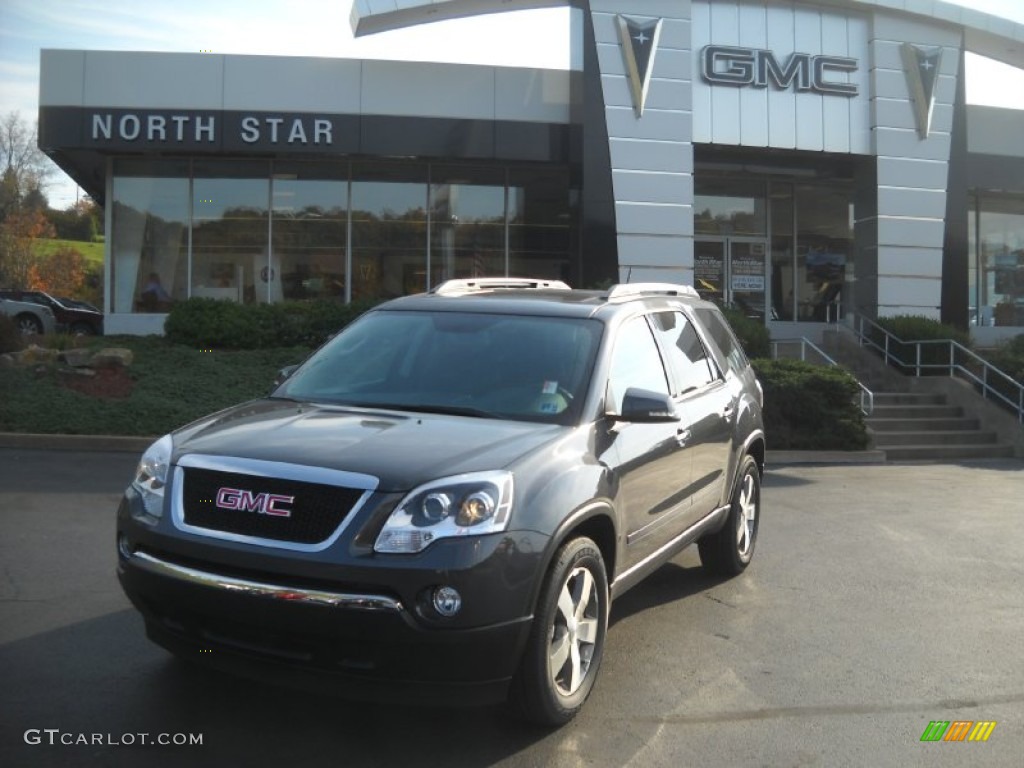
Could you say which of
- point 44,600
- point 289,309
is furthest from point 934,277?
point 44,600

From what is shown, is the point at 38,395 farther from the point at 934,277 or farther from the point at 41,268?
the point at 41,268

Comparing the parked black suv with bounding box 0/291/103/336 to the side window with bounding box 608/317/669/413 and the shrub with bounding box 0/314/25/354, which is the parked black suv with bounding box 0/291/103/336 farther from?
the side window with bounding box 608/317/669/413

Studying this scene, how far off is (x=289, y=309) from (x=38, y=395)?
507 centimetres

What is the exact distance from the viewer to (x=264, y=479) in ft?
12.5

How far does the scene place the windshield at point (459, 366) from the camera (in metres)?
4.66

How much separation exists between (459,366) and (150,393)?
9.47 metres

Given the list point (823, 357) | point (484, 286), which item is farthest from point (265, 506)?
point (823, 357)

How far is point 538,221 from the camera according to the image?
2152cm

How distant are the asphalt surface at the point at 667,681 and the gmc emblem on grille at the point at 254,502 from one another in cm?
88

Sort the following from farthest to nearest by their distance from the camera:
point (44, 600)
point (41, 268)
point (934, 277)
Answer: point (41, 268) < point (934, 277) < point (44, 600)

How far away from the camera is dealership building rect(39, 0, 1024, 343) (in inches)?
727

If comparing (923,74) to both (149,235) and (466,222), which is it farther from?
(149,235)

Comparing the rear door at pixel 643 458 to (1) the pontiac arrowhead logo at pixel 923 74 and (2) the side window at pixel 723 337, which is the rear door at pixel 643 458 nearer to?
(2) the side window at pixel 723 337

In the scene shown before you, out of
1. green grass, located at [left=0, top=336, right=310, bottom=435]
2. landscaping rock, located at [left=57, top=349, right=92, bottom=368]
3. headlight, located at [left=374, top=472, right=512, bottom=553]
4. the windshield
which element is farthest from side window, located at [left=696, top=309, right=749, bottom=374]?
landscaping rock, located at [left=57, top=349, right=92, bottom=368]
